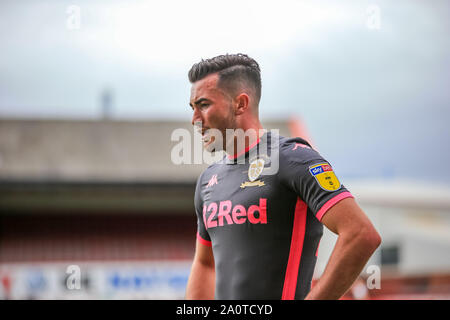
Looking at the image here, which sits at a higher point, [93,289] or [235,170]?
[235,170]

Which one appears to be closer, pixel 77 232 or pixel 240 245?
pixel 240 245

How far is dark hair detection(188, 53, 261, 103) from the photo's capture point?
184 cm

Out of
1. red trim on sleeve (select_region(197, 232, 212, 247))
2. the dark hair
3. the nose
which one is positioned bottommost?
red trim on sleeve (select_region(197, 232, 212, 247))

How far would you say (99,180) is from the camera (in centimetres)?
1214

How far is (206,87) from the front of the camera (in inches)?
71.8

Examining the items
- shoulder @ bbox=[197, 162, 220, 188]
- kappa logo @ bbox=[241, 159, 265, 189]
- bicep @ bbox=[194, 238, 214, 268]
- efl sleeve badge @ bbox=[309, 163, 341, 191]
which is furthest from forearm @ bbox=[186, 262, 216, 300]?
efl sleeve badge @ bbox=[309, 163, 341, 191]

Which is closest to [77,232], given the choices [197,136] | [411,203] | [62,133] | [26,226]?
[26,226]

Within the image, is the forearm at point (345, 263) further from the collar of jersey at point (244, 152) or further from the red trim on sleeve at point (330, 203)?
the collar of jersey at point (244, 152)

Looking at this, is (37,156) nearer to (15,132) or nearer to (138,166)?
(15,132)

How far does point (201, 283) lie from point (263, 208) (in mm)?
517

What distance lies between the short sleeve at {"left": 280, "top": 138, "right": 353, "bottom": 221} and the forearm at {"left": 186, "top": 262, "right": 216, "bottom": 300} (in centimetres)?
60

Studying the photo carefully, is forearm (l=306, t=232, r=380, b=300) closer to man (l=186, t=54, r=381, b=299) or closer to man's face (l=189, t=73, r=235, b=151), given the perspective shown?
man (l=186, t=54, r=381, b=299)
